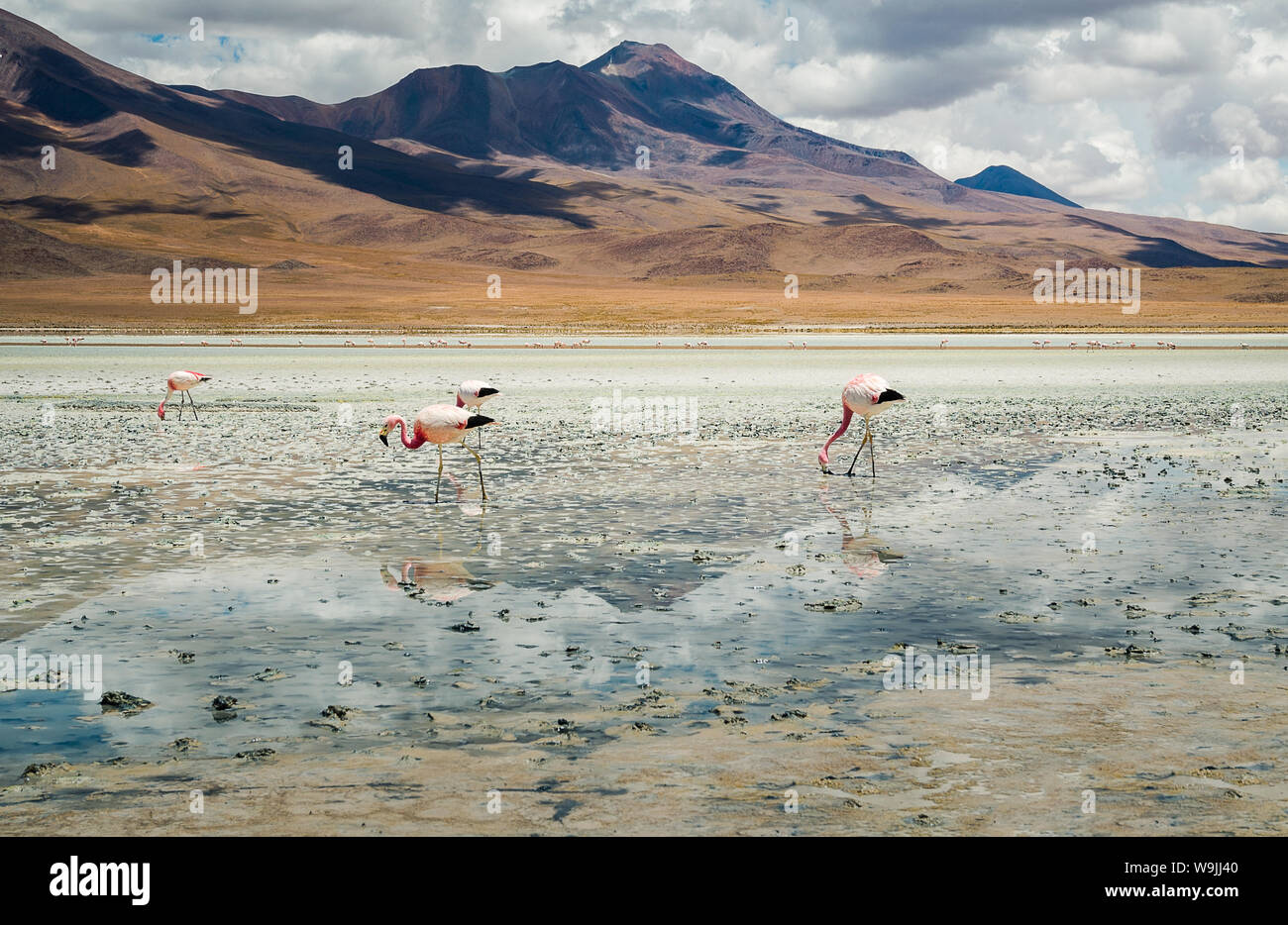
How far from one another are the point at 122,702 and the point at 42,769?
96 centimetres

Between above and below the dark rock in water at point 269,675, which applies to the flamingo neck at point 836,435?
above

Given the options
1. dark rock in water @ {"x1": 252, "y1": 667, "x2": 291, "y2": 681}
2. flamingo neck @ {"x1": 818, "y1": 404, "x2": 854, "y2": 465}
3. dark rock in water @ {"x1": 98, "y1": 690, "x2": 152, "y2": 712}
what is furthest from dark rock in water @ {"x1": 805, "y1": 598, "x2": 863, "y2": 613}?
flamingo neck @ {"x1": 818, "y1": 404, "x2": 854, "y2": 465}

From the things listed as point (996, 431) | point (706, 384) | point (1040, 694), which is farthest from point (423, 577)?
point (706, 384)

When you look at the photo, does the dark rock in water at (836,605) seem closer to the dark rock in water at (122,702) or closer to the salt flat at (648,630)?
the salt flat at (648,630)

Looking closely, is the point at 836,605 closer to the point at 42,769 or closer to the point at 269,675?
the point at 269,675

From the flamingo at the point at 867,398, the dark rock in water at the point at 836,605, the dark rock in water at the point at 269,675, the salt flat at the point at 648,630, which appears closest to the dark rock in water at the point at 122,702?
the salt flat at the point at 648,630

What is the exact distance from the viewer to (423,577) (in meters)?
9.80

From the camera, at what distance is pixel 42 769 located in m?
5.57

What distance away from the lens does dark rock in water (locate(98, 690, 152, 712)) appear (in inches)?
255

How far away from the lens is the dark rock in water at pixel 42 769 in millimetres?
5508

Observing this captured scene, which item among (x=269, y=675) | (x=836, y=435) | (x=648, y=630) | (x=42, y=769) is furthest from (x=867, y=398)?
(x=42, y=769)

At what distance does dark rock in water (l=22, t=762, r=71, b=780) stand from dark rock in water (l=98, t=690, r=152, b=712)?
80 centimetres

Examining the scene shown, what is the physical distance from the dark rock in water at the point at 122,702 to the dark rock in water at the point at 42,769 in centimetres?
80
